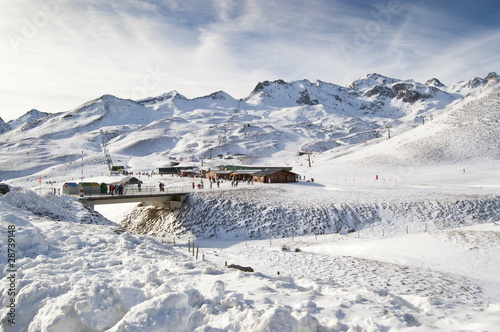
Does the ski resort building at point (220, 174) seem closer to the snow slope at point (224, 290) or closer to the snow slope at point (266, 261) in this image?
the snow slope at point (266, 261)

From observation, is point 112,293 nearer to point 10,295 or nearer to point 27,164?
point 10,295

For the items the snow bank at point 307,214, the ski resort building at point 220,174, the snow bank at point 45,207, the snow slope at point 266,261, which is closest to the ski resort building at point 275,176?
the snow slope at point 266,261

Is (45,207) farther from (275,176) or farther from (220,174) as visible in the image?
(220,174)

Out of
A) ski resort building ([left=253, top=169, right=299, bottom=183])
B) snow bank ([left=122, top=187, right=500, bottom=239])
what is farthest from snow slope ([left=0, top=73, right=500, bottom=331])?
ski resort building ([left=253, top=169, right=299, bottom=183])

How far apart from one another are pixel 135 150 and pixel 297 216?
161 meters

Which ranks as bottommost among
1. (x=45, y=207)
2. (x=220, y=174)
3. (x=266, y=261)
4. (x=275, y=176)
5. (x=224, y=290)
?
(x=266, y=261)

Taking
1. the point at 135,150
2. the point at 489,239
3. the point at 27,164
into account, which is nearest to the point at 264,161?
the point at 135,150

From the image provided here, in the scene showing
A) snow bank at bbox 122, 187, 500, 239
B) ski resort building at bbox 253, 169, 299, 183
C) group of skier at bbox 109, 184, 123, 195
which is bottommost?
snow bank at bbox 122, 187, 500, 239

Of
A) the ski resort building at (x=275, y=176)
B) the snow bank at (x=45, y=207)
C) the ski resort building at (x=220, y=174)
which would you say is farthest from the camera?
the ski resort building at (x=220, y=174)

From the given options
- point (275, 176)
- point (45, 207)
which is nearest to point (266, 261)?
point (45, 207)

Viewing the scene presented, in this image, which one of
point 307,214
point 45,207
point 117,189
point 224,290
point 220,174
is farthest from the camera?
point 220,174

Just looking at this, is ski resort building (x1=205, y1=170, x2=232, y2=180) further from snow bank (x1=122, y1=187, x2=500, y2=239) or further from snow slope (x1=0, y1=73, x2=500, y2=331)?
snow bank (x1=122, y1=187, x2=500, y2=239)

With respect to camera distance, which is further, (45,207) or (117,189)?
(117,189)

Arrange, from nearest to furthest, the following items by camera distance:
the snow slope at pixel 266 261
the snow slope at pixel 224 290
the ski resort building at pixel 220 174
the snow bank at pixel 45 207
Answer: the snow slope at pixel 224 290
the snow slope at pixel 266 261
the snow bank at pixel 45 207
the ski resort building at pixel 220 174
